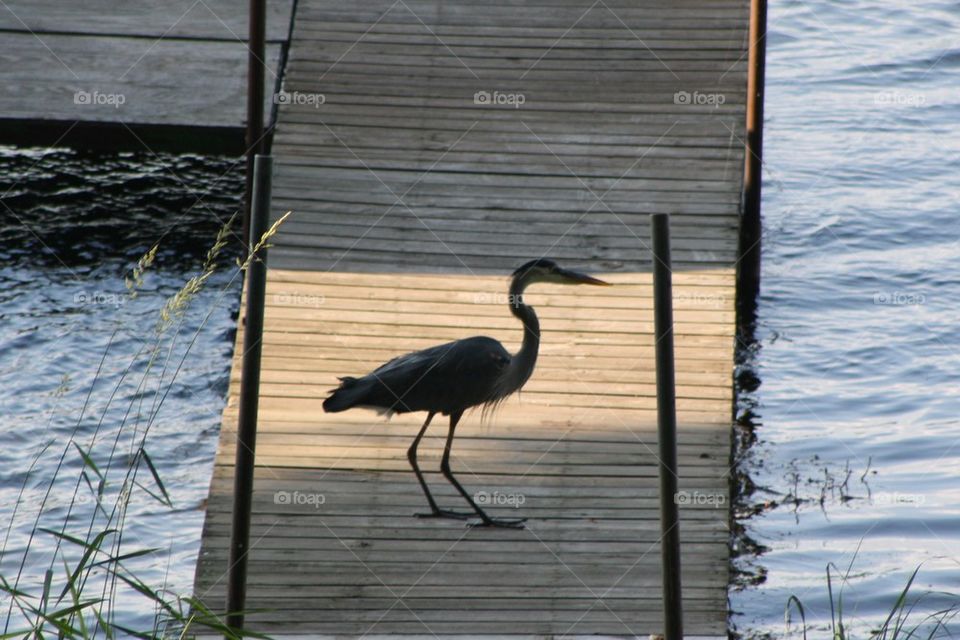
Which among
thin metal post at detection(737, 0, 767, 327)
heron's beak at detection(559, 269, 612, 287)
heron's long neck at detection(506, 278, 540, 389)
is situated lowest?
heron's long neck at detection(506, 278, 540, 389)

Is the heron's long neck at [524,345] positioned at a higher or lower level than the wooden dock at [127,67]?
lower

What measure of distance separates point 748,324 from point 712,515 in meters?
4.24

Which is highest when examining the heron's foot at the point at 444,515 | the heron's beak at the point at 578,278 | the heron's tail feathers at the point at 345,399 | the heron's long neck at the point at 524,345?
the heron's beak at the point at 578,278

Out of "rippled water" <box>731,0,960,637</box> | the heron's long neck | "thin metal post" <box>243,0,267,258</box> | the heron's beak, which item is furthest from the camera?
"thin metal post" <box>243,0,267,258</box>

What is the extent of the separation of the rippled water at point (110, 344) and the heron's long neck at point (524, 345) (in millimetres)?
1246

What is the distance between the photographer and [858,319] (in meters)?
9.45

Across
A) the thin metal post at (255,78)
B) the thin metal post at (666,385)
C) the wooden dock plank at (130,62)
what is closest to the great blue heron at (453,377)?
the thin metal post at (666,385)

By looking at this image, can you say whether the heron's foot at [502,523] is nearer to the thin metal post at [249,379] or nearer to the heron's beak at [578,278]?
the heron's beak at [578,278]

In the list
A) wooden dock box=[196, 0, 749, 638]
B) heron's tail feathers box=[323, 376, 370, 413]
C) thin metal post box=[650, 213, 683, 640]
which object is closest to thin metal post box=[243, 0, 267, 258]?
wooden dock box=[196, 0, 749, 638]

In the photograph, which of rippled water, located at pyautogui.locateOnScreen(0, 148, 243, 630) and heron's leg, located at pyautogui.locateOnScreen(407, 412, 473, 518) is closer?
heron's leg, located at pyautogui.locateOnScreen(407, 412, 473, 518)

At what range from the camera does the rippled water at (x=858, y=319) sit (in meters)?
6.45

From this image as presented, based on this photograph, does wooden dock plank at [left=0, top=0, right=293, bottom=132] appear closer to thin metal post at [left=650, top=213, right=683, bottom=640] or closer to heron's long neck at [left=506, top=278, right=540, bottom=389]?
heron's long neck at [left=506, top=278, right=540, bottom=389]

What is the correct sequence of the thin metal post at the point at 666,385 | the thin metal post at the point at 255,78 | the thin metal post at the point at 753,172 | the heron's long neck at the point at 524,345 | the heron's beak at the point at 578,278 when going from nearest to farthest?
the thin metal post at the point at 666,385 → the heron's beak at the point at 578,278 → the heron's long neck at the point at 524,345 → the thin metal post at the point at 255,78 → the thin metal post at the point at 753,172

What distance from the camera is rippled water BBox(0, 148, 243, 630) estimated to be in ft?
21.2
